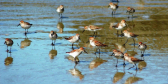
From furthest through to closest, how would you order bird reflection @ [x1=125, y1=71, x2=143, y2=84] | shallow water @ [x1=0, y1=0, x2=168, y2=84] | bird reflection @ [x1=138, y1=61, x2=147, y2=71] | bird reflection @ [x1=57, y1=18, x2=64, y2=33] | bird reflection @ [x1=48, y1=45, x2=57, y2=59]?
bird reflection @ [x1=57, y1=18, x2=64, y2=33], bird reflection @ [x1=48, y1=45, x2=57, y2=59], bird reflection @ [x1=138, y1=61, x2=147, y2=71], shallow water @ [x1=0, y1=0, x2=168, y2=84], bird reflection @ [x1=125, y1=71, x2=143, y2=84]

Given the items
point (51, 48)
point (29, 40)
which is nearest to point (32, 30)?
point (29, 40)

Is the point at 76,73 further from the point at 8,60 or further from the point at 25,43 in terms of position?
the point at 25,43

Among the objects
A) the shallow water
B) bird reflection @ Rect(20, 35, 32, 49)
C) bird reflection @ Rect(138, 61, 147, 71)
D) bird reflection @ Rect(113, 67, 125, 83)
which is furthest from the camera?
bird reflection @ Rect(20, 35, 32, 49)

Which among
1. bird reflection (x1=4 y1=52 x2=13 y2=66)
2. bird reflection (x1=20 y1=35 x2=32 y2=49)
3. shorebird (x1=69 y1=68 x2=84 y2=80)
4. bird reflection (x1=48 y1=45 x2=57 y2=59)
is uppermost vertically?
bird reflection (x1=20 y1=35 x2=32 y2=49)

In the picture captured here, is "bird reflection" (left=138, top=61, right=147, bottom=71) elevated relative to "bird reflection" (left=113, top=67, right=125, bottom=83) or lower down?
elevated

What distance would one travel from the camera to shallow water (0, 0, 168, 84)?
11547 millimetres

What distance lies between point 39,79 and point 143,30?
10.2 metres

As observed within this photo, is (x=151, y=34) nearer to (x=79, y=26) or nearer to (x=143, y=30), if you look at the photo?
(x=143, y=30)

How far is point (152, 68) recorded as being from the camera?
40.8ft

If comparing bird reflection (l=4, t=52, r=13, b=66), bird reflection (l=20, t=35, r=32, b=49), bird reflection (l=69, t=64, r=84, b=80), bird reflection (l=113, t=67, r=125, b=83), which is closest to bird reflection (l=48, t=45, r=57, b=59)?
bird reflection (l=20, t=35, r=32, b=49)

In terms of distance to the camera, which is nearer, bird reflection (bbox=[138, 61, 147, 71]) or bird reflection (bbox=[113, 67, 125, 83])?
bird reflection (bbox=[113, 67, 125, 83])

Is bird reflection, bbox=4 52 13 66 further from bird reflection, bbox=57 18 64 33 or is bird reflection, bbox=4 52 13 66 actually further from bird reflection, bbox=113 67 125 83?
bird reflection, bbox=57 18 64 33

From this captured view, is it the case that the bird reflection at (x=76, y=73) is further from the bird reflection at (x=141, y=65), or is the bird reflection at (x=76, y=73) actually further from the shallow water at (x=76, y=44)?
the bird reflection at (x=141, y=65)

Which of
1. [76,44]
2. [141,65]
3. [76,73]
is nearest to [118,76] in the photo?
[76,73]
